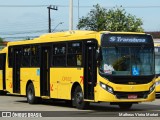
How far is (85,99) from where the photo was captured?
19281 millimetres

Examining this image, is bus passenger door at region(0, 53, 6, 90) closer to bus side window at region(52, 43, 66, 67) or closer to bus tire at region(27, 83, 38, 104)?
bus tire at region(27, 83, 38, 104)

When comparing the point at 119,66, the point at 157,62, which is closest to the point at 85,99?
the point at 119,66

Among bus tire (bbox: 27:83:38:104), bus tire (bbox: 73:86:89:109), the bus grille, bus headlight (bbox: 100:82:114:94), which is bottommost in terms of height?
bus tire (bbox: 27:83:38:104)

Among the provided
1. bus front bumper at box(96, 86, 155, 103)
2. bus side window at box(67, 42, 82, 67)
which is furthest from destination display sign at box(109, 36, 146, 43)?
bus front bumper at box(96, 86, 155, 103)

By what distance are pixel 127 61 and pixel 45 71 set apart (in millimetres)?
4996

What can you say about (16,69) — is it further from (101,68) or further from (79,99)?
(101,68)

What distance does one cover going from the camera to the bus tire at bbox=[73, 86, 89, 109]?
19.5 meters

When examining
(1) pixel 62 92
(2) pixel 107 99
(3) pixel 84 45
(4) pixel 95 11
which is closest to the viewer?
(2) pixel 107 99

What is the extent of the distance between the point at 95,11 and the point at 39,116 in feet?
122

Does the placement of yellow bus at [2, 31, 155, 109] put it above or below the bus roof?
below

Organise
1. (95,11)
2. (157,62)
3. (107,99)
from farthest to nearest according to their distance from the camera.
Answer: (95,11) → (157,62) → (107,99)

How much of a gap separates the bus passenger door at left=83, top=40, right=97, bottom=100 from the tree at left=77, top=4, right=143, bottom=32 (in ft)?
107

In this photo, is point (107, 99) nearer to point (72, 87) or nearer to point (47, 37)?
point (72, 87)

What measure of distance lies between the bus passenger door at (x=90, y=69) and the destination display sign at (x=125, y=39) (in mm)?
461
